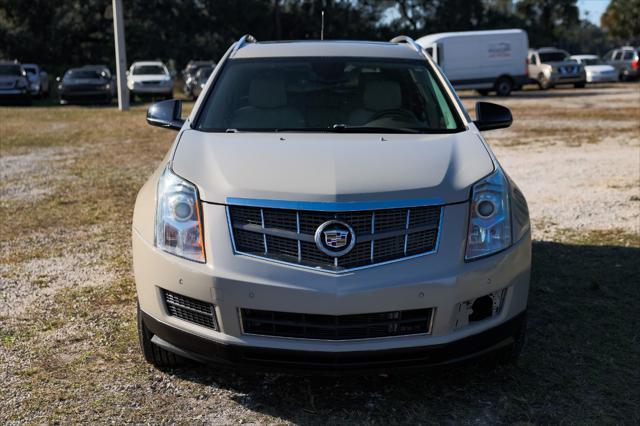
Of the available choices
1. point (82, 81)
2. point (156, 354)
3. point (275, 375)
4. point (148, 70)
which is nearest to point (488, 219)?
point (275, 375)

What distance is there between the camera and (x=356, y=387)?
3730 millimetres

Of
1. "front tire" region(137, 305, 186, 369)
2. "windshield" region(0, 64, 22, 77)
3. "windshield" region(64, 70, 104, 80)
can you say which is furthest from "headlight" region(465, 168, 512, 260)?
"windshield" region(0, 64, 22, 77)

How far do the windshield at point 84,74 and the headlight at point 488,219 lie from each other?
26731 millimetres

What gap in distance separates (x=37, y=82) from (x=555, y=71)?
2158 cm

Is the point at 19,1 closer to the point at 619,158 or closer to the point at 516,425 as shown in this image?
the point at 619,158

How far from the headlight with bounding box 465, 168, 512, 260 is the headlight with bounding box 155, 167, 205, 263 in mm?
1171

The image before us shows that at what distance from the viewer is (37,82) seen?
3250 centimetres

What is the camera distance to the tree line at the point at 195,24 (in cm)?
4581

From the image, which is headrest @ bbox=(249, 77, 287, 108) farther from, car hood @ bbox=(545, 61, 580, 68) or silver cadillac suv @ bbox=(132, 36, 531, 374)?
car hood @ bbox=(545, 61, 580, 68)

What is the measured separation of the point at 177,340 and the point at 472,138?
1828mm

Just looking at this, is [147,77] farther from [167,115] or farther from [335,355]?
[335,355]

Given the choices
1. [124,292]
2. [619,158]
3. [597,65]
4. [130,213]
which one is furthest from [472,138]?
[597,65]

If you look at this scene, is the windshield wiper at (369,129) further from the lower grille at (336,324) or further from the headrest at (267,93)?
the lower grille at (336,324)

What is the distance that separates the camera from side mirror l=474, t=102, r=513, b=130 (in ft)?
15.8
